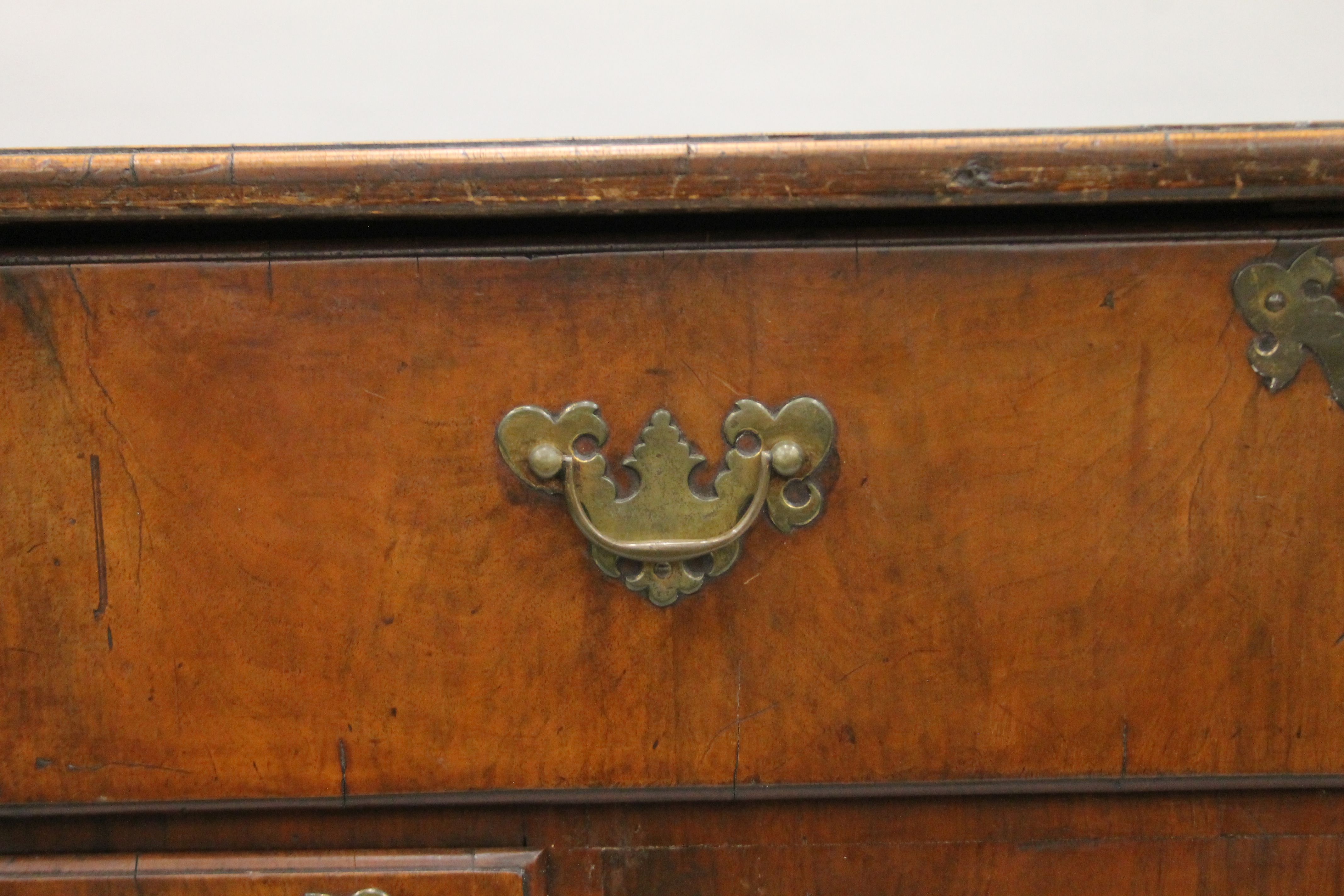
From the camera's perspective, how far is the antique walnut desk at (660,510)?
20.1 inches

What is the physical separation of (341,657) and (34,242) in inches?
10.0

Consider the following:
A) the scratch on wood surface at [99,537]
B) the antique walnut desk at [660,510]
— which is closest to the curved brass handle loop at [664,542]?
the antique walnut desk at [660,510]

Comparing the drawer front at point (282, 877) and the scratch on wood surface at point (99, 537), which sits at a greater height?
the scratch on wood surface at point (99, 537)

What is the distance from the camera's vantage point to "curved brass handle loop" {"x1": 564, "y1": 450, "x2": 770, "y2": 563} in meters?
0.49

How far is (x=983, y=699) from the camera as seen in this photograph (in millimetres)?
531

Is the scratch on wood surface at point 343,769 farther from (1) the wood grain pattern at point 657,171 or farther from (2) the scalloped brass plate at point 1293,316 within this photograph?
(2) the scalloped brass plate at point 1293,316

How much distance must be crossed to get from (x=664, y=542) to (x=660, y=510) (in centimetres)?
2

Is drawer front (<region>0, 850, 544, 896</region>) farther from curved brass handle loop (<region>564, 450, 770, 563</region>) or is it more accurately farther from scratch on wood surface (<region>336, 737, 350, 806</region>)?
curved brass handle loop (<region>564, 450, 770, 563</region>)

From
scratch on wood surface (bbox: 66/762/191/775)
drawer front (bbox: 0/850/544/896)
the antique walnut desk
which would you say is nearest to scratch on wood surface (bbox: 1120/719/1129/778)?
the antique walnut desk

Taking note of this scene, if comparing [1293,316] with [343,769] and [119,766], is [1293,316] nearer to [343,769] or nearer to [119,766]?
[343,769]

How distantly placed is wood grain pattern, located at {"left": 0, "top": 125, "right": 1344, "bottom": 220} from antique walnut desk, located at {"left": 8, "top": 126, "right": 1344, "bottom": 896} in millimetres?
21

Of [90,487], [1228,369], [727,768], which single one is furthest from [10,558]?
[1228,369]

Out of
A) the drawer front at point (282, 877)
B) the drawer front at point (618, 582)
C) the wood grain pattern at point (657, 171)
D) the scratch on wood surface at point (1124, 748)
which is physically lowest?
the drawer front at point (282, 877)

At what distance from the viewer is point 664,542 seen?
19.8 inches
